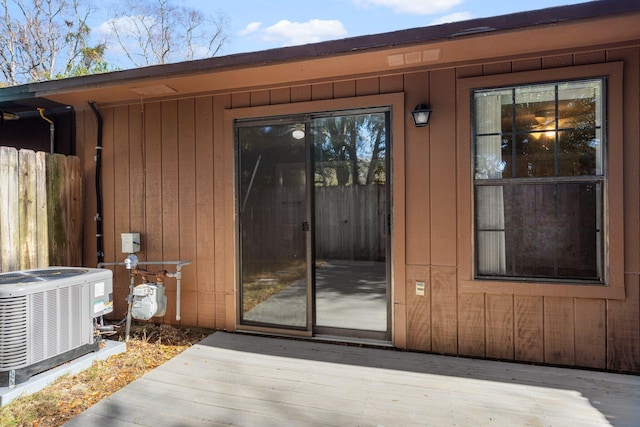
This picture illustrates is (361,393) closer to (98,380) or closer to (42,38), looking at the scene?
(98,380)

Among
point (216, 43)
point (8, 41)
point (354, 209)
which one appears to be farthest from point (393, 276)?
point (8, 41)

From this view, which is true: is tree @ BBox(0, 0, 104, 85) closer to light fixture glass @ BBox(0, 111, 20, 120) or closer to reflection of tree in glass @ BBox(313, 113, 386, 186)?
light fixture glass @ BBox(0, 111, 20, 120)

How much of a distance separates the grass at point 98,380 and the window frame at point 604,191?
8.46 feet

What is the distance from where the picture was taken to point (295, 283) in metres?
3.35

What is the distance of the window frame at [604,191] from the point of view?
256cm

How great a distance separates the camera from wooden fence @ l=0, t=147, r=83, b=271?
3.11 m

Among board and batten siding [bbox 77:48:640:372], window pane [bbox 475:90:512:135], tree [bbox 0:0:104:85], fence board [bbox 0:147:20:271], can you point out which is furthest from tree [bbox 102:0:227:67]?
window pane [bbox 475:90:512:135]

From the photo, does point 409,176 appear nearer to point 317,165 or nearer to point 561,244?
point 317,165

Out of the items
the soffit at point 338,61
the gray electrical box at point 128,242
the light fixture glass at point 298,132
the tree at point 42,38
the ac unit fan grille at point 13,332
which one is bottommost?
the ac unit fan grille at point 13,332

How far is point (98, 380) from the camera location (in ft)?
8.27

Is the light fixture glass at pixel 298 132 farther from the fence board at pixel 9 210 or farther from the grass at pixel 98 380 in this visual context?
the fence board at pixel 9 210

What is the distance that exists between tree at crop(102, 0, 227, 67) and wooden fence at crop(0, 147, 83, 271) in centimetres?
936

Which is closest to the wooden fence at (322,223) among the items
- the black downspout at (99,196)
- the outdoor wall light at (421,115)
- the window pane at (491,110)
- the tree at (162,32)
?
the outdoor wall light at (421,115)

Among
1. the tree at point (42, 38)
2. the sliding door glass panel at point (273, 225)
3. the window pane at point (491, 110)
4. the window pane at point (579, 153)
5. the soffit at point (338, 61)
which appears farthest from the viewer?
the tree at point (42, 38)
